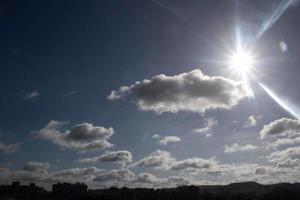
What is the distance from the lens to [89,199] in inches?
7820

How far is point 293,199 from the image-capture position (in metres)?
198

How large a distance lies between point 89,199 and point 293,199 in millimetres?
110447

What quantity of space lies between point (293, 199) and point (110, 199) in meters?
98.6

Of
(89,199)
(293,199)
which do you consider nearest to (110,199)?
(89,199)

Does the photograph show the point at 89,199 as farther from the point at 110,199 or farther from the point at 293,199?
the point at 293,199

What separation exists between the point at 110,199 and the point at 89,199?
1303cm

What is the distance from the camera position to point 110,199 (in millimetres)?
193625
